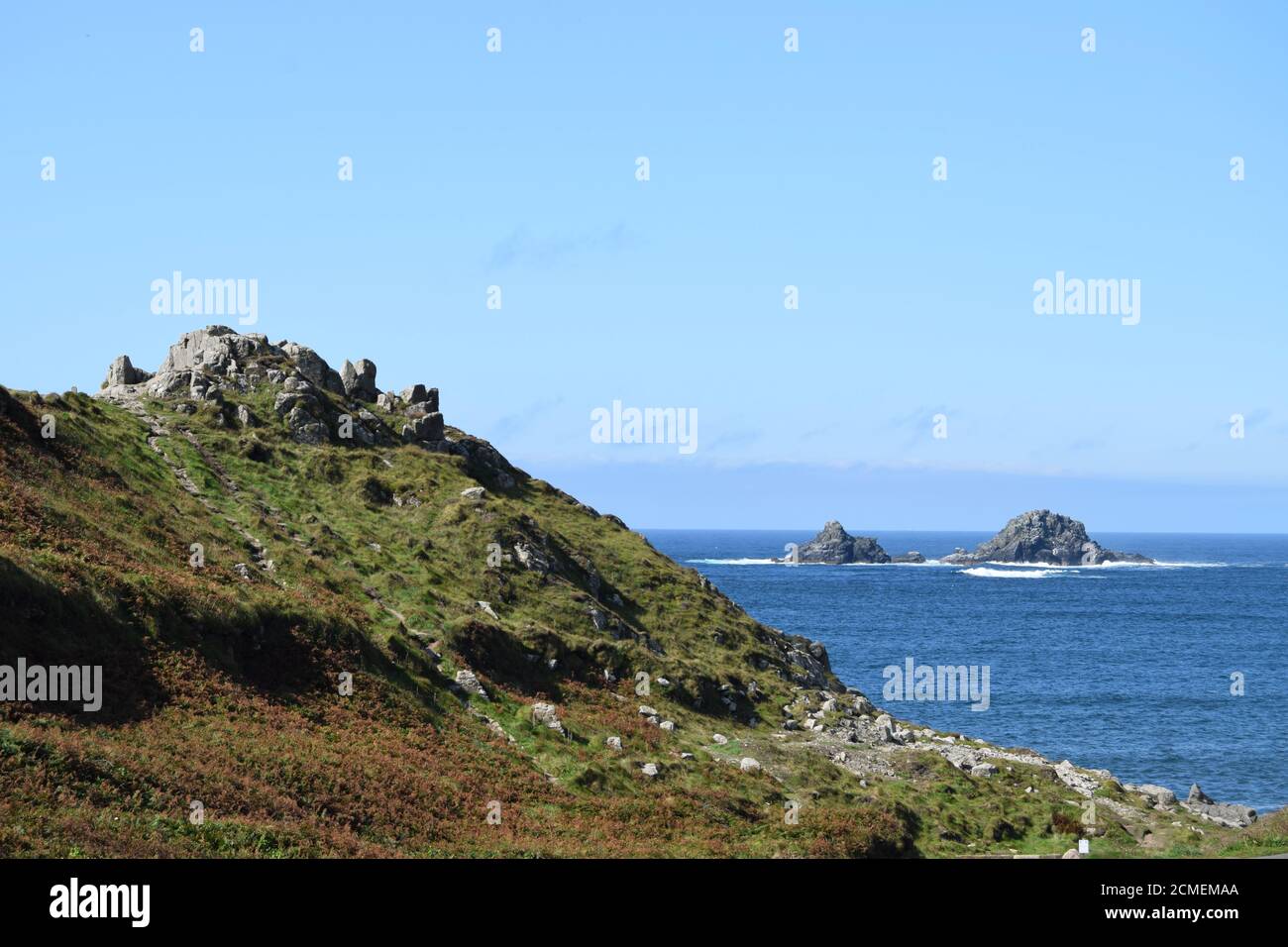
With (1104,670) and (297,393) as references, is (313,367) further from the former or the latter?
(1104,670)

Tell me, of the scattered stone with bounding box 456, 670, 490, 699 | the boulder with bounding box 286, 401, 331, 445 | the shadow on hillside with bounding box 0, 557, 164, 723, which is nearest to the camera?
the shadow on hillside with bounding box 0, 557, 164, 723

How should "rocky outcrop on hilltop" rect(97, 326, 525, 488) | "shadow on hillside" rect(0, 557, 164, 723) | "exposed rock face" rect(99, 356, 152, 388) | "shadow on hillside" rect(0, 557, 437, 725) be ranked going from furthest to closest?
"exposed rock face" rect(99, 356, 152, 388), "rocky outcrop on hilltop" rect(97, 326, 525, 488), "shadow on hillside" rect(0, 557, 437, 725), "shadow on hillside" rect(0, 557, 164, 723)

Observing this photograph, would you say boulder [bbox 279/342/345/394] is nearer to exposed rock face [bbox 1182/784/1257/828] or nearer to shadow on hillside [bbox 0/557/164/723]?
shadow on hillside [bbox 0/557/164/723]

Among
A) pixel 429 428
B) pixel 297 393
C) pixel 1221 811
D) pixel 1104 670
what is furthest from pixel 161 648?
pixel 1104 670

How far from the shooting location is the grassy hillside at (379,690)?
30.4m

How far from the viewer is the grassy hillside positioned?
30.4 meters

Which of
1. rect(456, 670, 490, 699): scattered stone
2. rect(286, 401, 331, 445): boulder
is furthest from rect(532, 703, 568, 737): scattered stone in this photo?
rect(286, 401, 331, 445): boulder

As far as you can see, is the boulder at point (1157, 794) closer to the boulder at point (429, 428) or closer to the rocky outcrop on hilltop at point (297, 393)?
the rocky outcrop on hilltop at point (297, 393)

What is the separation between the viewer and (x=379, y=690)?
43125mm

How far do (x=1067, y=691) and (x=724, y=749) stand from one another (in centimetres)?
6175

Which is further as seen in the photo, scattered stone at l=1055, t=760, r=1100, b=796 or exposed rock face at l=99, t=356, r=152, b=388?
exposed rock face at l=99, t=356, r=152, b=388
